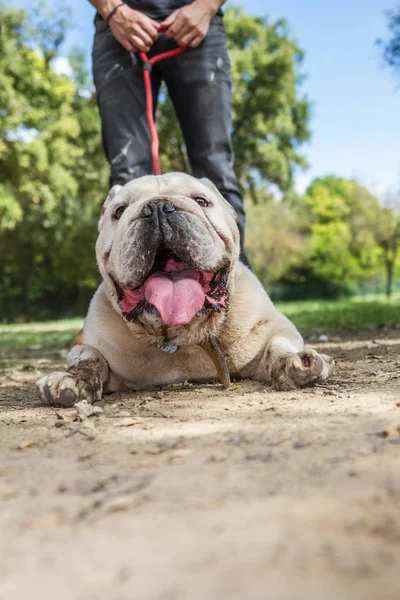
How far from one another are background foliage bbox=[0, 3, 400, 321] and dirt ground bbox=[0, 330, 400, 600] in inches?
457

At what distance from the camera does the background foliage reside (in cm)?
1703

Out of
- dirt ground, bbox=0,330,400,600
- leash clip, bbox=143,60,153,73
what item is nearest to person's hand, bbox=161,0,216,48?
leash clip, bbox=143,60,153,73

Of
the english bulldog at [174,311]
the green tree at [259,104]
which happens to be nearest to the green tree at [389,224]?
the green tree at [259,104]

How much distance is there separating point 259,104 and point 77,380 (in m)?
18.3

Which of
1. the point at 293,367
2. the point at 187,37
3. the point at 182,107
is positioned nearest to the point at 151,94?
the point at 182,107

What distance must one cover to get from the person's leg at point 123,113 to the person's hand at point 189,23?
0.29 metres

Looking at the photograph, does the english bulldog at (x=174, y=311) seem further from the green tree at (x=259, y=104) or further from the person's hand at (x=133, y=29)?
the green tree at (x=259, y=104)

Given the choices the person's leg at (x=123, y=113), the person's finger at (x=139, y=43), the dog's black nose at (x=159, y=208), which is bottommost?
the dog's black nose at (x=159, y=208)

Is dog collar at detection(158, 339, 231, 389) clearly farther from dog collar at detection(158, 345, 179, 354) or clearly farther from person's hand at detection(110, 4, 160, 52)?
person's hand at detection(110, 4, 160, 52)

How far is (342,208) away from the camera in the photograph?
54031 mm

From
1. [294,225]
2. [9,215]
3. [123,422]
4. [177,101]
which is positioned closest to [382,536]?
[123,422]

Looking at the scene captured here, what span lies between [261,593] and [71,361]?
2.13 meters

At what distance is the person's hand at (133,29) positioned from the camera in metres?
3.66

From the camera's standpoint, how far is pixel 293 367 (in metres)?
2.66
